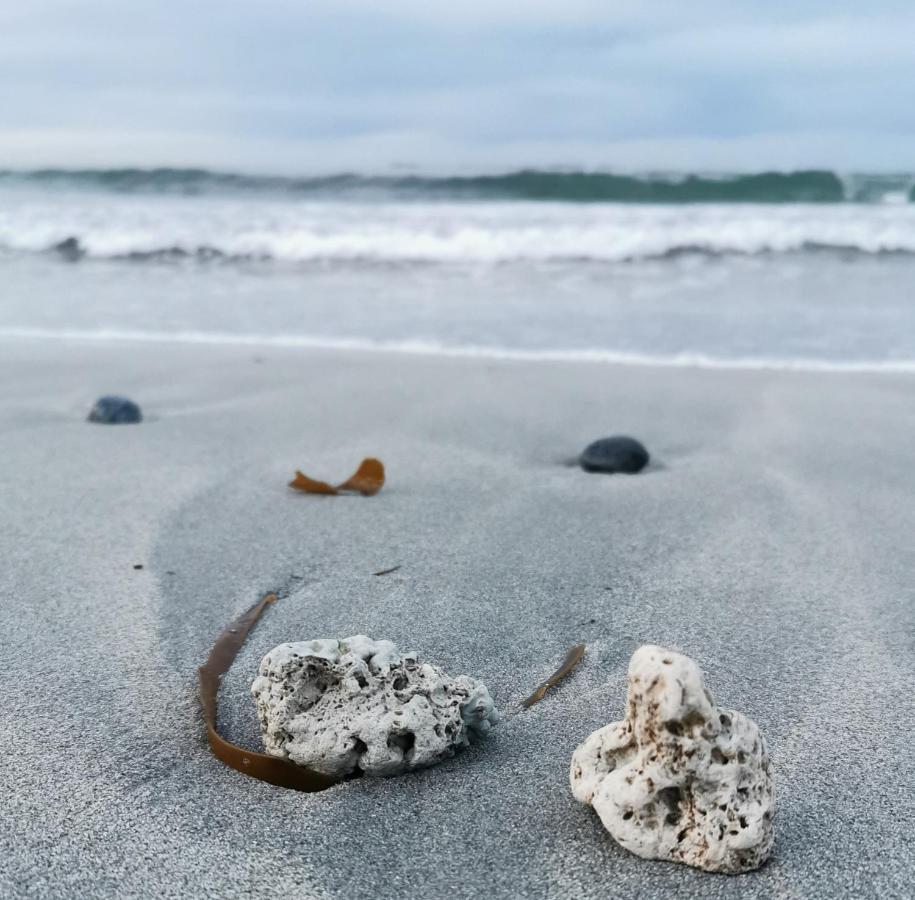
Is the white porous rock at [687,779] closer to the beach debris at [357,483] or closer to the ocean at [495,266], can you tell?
the beach debris at [357,483]

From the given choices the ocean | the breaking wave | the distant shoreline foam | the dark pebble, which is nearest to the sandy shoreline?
the distant shoreline foam

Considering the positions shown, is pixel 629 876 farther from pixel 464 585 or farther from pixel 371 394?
pixel 371 394

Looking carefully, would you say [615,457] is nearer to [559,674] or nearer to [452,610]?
[452,610]

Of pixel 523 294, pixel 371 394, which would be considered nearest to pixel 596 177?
pixel 523 294

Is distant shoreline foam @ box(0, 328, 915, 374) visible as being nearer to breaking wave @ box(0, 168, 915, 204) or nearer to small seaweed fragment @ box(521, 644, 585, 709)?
small seaweed fragment @ box(521, 644, 585, 709)

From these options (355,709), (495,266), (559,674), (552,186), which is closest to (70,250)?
(495,266)

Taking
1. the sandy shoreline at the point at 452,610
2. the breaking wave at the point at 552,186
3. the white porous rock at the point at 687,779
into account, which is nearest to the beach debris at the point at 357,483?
the sandy shoreline at the point at 452,610
